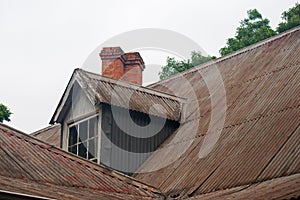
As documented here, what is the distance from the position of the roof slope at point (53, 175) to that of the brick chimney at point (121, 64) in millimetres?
7210

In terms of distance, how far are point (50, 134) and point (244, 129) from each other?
9.22 m

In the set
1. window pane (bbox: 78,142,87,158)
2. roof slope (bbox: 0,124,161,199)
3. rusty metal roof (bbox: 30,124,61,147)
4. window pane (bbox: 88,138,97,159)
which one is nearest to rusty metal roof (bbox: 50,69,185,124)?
window pane (bbox: 88,138,97,159)

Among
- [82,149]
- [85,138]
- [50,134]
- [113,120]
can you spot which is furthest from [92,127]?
[50,134]

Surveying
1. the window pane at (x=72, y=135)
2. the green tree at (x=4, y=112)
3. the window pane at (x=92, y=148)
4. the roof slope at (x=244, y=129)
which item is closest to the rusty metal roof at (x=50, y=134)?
the window pane at (x=72, y=135)

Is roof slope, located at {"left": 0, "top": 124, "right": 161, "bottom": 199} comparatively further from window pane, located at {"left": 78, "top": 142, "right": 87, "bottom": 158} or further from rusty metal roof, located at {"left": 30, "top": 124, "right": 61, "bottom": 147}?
rusty metal roof, located at {"left": 30, "top": 124, "right": 61, "bottom": 147}

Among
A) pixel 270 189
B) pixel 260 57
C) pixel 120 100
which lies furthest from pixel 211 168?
pixel 260 57

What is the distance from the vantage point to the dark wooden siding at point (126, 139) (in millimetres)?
13891

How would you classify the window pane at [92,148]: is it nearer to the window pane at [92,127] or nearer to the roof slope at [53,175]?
the window pane at [92,127]

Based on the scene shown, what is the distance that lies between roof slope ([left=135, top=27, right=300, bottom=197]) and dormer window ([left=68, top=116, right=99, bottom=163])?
1206 millimetres

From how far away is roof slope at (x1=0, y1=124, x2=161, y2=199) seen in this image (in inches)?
392

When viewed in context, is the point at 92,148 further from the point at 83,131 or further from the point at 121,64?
the point at 121,64

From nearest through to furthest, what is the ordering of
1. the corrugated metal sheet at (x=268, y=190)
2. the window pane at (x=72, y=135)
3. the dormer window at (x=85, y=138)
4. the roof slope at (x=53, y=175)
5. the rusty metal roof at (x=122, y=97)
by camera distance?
1. the corrugated metal sheet at (x=268, y=190)
2. the roof slope at (x=53, y=175)
3. the dormer window at (x=85, y=138)
4. the rusty metal roof at (x=122, y=97)
5. the window pane at (x=72, y=135)

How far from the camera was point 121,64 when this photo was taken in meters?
19.2

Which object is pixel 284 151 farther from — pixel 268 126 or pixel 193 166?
pixel 193 166
